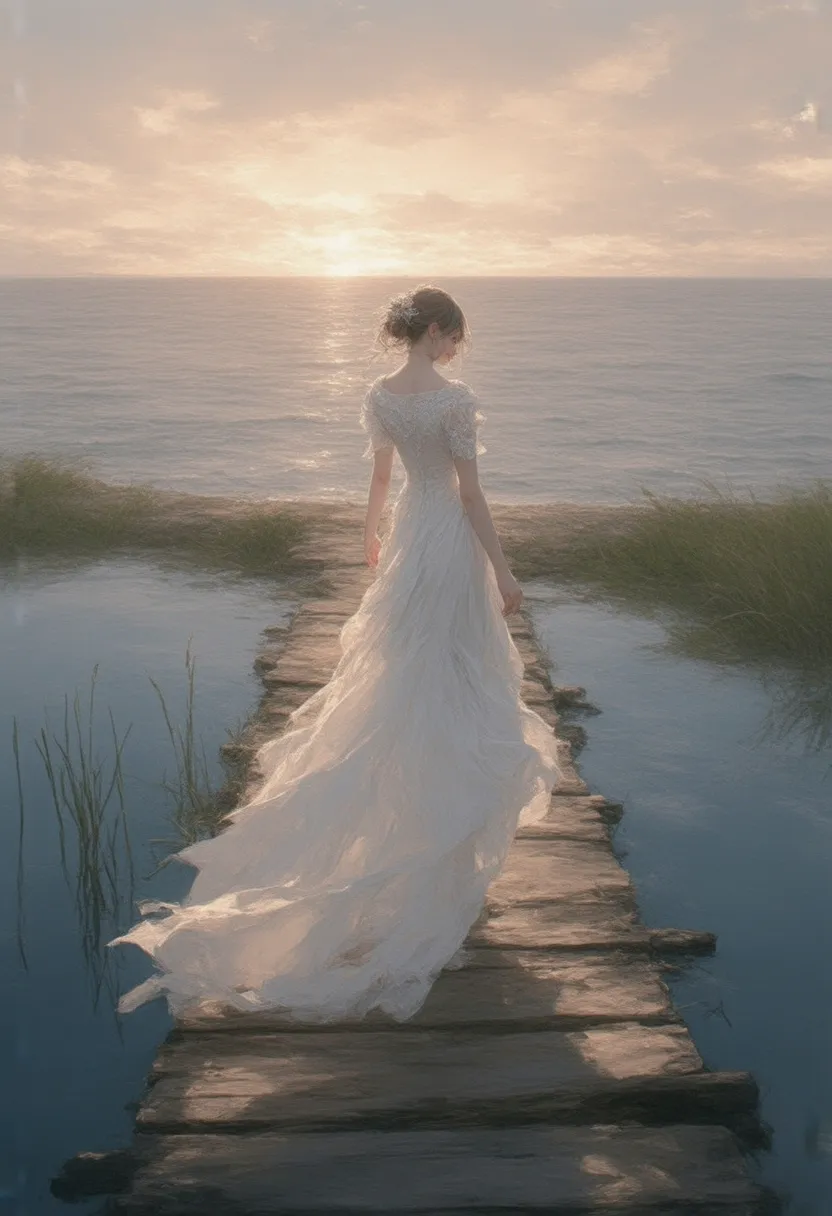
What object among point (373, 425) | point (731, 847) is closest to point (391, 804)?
point (373, 425)

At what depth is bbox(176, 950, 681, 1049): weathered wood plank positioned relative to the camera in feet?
12.5

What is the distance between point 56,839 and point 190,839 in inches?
27.2

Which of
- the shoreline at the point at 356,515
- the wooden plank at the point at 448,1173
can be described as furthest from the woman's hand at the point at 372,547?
the shoreline at the point at 356,515

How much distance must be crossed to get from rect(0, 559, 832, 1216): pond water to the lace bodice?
7.25ft

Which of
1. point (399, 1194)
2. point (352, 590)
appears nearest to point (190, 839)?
point (399, 1194)

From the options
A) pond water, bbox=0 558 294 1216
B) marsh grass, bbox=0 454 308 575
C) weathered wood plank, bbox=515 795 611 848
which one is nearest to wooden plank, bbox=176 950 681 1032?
pond water, bbox=0 558 294 1216

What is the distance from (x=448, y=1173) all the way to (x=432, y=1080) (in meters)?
0.36

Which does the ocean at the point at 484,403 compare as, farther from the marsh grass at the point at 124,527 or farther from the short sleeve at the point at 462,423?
the marsh grass at the point at 124,527

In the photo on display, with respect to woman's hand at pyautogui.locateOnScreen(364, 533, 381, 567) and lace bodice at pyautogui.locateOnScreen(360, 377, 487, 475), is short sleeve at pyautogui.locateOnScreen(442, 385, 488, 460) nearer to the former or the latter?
lace bodice at pyautogui.locateOnScreen(360, 377, 487, 475)

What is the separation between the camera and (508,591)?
4.41 meters

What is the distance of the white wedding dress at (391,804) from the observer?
3809 mm

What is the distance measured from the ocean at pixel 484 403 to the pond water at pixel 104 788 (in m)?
2.75

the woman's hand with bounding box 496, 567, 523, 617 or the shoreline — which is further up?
the woman's hand with bounding box 496, 567, 523, 617

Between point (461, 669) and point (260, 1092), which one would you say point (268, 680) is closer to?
point (461, 669)
